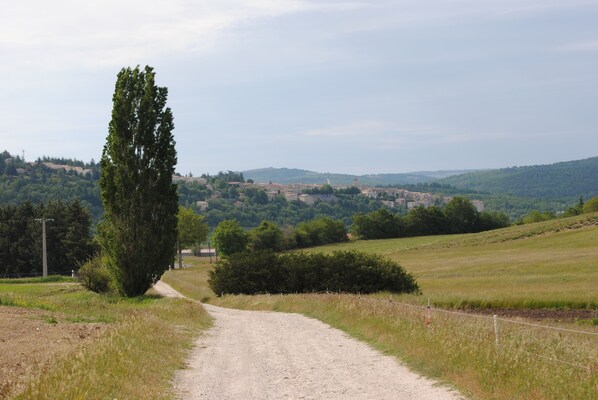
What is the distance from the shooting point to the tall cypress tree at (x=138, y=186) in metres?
40.2

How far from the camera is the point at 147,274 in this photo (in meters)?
40.8

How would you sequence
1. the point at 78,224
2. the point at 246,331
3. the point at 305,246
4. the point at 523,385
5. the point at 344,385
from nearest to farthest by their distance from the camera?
the point at 523,385, the point at 344,385, the point at 246,331, the point at 78,224, the point at 305,246

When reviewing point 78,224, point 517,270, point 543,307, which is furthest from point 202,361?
point 78,224

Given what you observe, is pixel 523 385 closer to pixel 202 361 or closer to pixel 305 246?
pixel 202 361

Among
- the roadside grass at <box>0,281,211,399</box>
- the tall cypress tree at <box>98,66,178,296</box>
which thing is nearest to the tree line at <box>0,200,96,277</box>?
the tall cypress tree at <box>98,66,178,296</box>

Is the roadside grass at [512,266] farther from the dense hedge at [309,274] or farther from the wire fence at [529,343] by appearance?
the wire fence at [529,343]

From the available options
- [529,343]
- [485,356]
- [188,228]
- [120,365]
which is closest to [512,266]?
[529,343]

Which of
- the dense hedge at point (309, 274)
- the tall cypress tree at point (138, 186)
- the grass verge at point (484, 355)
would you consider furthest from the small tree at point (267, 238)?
the grass verge at point (484, 355)

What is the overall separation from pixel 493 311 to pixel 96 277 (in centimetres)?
2443

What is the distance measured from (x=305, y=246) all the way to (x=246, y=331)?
114m

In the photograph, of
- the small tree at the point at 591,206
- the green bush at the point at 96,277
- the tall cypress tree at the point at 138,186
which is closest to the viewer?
the tall cypress tree at the point at 138,186

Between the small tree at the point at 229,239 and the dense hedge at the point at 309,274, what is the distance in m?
75.1

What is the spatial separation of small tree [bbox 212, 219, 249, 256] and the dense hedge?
75.1 meters

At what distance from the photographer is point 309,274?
48.3 m
